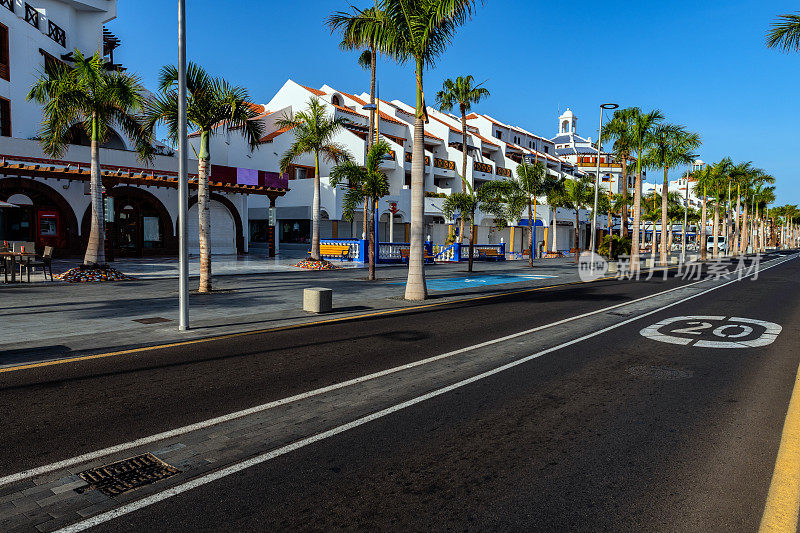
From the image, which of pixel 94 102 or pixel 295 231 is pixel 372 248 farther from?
pixel 295 231

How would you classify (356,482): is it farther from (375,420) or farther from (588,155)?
(588,155)

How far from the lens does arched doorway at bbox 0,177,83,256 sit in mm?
25906

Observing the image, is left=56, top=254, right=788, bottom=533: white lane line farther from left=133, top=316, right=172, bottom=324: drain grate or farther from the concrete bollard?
left=133, top=316, right=172, bottom=324: drain grate

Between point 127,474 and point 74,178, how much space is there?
26.8 metres

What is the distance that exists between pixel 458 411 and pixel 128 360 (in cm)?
517

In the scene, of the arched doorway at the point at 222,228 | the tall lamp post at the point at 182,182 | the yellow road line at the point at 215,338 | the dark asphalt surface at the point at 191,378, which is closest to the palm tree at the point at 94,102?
the tall lamp post at the point at 182,182

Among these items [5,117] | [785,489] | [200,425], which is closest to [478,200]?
[200,425]

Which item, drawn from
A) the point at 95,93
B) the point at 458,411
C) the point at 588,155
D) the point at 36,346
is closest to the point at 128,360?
the point at 36,346

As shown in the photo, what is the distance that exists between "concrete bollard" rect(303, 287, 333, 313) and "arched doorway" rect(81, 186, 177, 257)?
22.1 m

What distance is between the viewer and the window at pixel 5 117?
2828 centimetres

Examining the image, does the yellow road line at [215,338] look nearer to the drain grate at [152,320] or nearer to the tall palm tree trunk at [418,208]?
the tall palm tree trunk at [418,208]

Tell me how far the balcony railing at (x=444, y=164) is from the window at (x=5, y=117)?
35.3 meters

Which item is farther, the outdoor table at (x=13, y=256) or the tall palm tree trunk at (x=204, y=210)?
the outdoor table at (x=13, y=256)

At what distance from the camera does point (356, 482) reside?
13.6ft
